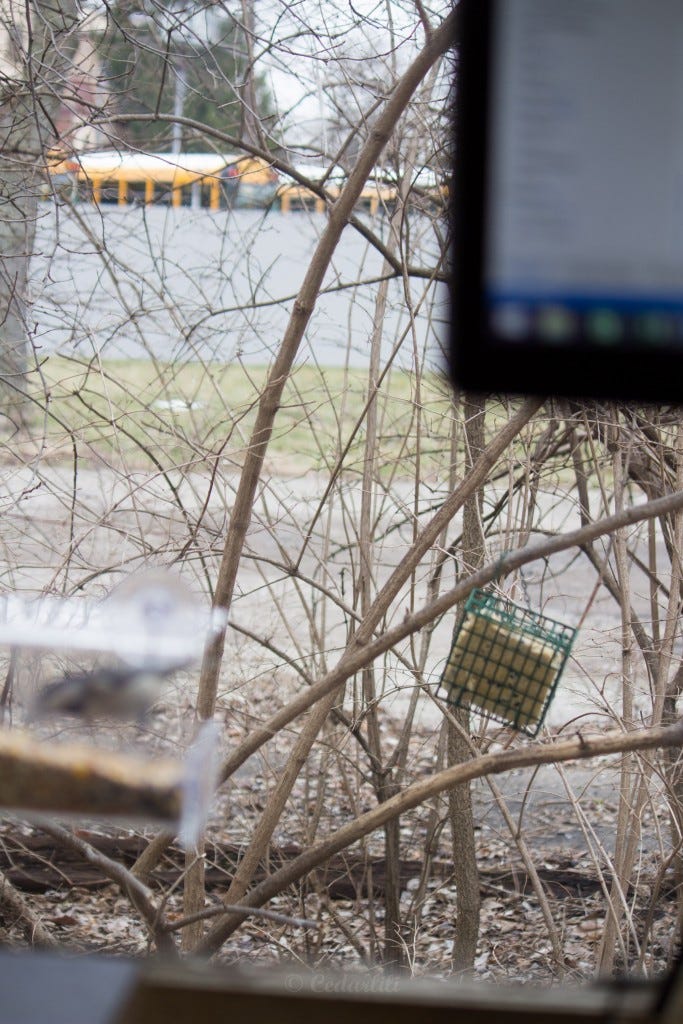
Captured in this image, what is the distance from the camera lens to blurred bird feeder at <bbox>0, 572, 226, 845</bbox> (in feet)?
3.51

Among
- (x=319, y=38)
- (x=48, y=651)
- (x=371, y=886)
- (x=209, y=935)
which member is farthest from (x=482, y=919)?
(x=319, y=38)

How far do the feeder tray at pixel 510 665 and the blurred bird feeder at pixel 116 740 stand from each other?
15.9 inches

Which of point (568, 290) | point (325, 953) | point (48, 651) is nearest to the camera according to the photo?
point (568, 290)

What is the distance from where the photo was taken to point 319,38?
3020 millimetres

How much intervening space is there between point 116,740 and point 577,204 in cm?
92

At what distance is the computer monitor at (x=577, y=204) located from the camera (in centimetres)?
69

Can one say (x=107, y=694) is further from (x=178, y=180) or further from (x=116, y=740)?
(x=178, y=180)

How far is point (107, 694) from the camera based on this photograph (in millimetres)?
1228

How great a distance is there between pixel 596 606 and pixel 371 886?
1717mm

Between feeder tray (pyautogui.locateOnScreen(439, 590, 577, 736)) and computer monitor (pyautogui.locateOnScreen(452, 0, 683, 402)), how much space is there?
2.44 ft

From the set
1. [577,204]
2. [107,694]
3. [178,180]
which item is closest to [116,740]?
[107,694]

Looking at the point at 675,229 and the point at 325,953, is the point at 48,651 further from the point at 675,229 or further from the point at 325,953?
the point at 325,953

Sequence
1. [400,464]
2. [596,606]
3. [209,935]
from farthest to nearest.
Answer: [596,606], [400,464], [209,935]

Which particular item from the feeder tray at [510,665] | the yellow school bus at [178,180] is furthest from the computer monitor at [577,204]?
the yellow school bus at [178,180]
